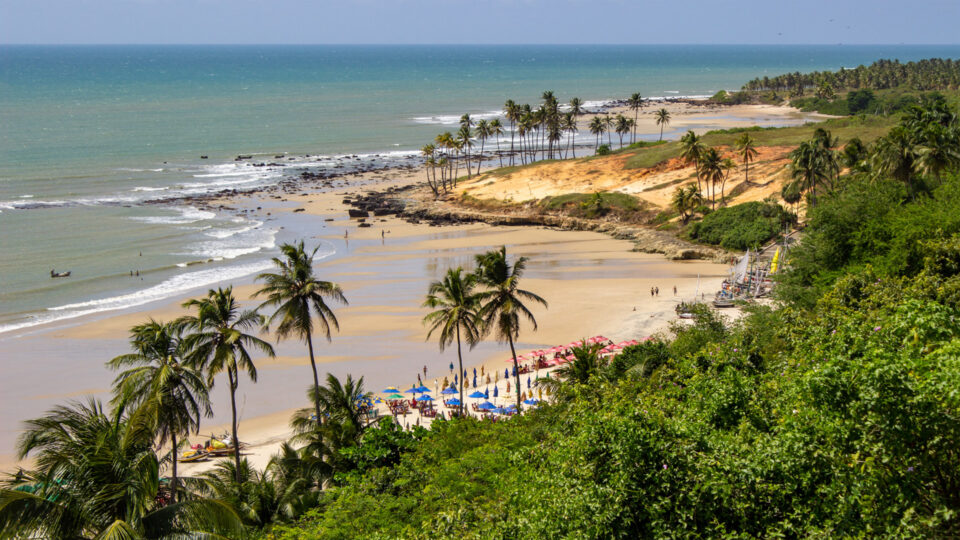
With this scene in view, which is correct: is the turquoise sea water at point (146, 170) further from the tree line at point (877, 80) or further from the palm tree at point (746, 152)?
the tree line at point (877, 80)

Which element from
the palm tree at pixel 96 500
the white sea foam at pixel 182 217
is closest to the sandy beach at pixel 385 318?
the white sea foam at pixel 182 217

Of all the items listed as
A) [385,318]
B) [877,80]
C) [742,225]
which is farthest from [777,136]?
[877,80]

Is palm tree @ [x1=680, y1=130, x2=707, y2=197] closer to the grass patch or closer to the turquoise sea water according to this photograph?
the grass patch

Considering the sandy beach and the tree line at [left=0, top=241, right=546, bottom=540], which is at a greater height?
the tree line at [left=0, top=241, right=546, bottom=540]

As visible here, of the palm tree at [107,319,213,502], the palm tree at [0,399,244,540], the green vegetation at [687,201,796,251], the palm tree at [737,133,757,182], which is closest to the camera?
the palm tree at [0,399,244,540]

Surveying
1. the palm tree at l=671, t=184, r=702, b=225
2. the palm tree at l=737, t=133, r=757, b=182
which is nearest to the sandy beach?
the palm tree at l=671, t=184, r=702, b=225

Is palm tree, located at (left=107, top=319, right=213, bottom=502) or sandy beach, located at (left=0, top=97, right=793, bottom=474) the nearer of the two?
palm tree, located at (left=107, top=319, right=213, bottom=502)

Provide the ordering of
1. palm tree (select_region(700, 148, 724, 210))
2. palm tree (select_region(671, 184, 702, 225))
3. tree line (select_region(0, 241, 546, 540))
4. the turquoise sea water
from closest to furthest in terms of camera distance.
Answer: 1. tree line (select_region(0, 241, 546, 540))
2. the turquoise sea water
3. palm tree (select_region(671, 184, 702, 225))
4. palm tree (select_region(700, 148, 724, 210))
